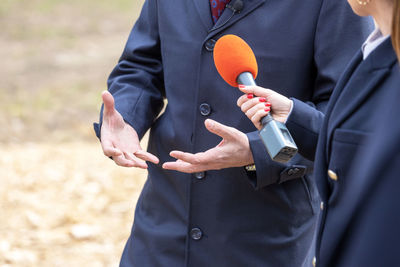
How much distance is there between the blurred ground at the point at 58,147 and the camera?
→ 167 inches

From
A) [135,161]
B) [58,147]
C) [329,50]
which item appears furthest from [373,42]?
[58,147]

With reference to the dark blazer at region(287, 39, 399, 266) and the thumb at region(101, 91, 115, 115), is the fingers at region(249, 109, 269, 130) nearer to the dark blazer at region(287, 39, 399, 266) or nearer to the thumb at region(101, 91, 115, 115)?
the dark blazer at region(287, 39, 399, 266)

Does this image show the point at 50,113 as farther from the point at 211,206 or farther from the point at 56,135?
the point at 211,206

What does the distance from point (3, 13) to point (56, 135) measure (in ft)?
21.3

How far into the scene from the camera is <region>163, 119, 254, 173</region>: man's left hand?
192 centimetres

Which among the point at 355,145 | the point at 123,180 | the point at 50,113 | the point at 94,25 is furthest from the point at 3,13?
the point at 355,145

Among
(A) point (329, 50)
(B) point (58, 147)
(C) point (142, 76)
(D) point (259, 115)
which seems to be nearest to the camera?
(D) point (259, 115)

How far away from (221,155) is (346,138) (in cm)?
52

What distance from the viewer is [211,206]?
221 centimetres

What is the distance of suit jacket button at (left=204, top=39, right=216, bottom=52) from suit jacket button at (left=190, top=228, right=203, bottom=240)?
2.05 feet

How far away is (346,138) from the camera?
1493mm

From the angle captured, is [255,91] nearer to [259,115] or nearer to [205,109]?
[259,115]

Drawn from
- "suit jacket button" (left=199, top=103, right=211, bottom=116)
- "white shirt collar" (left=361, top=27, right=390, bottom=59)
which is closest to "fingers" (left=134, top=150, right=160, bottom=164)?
"suit jacket button" (left=199, top=103, right=211, bottom=116)

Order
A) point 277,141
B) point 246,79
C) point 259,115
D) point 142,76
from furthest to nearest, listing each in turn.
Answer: point 142,76 < point 246,79 < point 259,115 < point 277,141
